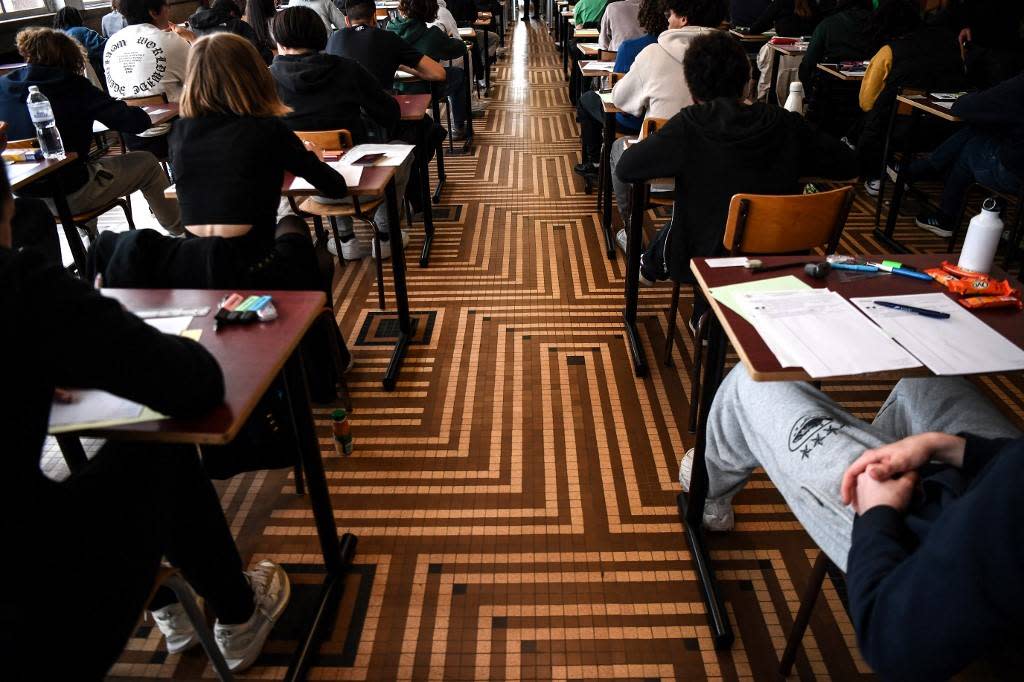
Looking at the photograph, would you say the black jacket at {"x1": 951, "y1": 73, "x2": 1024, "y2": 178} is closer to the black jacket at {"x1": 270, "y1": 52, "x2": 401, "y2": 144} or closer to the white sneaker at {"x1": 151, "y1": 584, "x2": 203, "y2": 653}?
the black jacket at {"x1": 270, "y1": 52, "x2": 401, "y2": 144}

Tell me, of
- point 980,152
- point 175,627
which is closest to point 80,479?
point 175,627

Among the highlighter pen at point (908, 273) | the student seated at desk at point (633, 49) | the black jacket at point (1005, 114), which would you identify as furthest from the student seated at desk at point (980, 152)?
the highlighter pen at point (908, 273)

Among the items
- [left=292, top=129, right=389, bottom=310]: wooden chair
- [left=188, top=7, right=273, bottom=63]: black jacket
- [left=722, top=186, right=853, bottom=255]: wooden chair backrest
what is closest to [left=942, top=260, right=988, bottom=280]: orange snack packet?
[left=722, top=186, right=853, bottom=255]: wooden chair backrest

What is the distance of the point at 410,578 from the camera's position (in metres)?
1.81

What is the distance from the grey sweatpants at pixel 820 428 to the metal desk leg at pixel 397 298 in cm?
145

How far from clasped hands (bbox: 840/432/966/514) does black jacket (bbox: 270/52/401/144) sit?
2.75 metres

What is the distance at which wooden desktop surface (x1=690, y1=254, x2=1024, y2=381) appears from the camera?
3.96 feet

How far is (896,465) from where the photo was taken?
104 centimetres

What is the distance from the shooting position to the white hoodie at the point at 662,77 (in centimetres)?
294

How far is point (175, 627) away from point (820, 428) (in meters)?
1.53

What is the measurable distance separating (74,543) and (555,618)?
3.64 ft

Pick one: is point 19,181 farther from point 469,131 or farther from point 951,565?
point 469,131

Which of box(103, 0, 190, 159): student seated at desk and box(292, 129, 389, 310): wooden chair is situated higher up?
box(103, 0, 190, 159): student seated at desk

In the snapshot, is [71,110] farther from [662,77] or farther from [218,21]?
[662,77]
